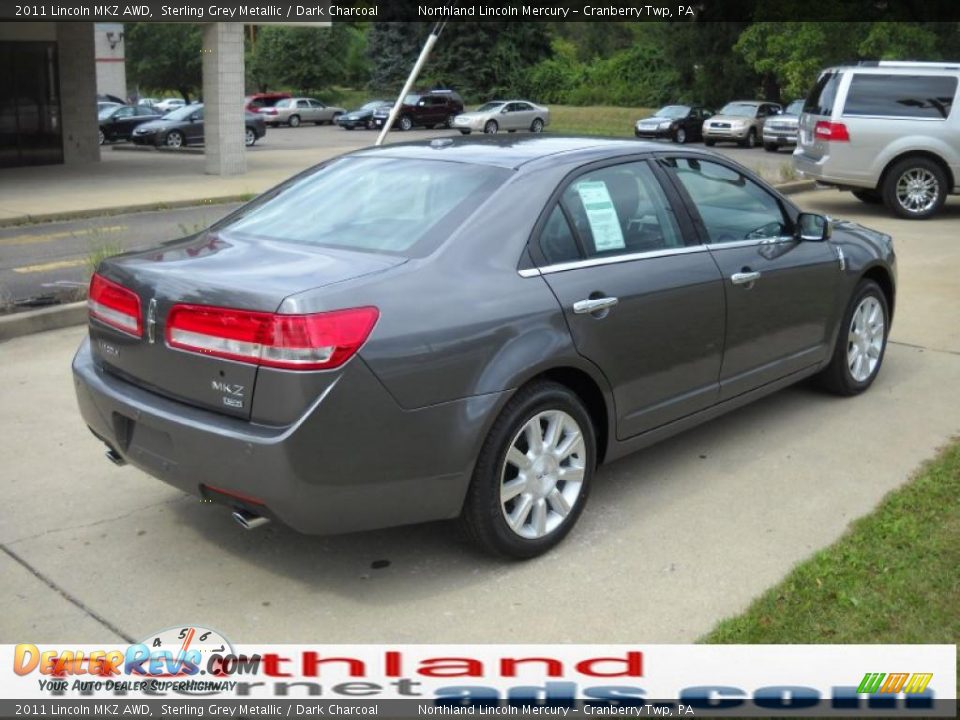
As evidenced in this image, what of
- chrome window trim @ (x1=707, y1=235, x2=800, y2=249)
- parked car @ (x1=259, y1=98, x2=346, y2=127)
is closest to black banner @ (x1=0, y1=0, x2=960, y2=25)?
parked car @ (x1=259, y1=98, x2=346, y2=127)

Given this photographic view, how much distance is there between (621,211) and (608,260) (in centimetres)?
32

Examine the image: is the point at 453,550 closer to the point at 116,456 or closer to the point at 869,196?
the point at 116,456

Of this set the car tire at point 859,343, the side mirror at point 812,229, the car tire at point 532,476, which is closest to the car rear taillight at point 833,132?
the car tire at point 859,343

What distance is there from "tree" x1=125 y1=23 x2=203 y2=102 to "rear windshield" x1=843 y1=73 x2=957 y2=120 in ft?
150

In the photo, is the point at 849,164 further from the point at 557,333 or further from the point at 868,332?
the point at 557,333

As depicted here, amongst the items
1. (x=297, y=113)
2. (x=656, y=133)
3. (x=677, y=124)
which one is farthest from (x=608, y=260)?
(x=297, y=113)

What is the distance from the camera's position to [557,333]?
14.9ft

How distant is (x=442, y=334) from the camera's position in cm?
415

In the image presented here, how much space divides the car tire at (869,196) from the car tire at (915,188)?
0.50 metres

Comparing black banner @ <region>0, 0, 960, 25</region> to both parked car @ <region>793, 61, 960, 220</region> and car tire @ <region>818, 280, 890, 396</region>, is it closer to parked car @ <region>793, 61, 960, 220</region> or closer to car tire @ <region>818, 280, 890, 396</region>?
parked car @ <region>793, 61, 960, 220</region>

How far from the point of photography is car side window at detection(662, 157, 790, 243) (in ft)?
18.2

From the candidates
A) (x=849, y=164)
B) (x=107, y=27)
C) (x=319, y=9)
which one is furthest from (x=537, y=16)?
(x=849, y=164)

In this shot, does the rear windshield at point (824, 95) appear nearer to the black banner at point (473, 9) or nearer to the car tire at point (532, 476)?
the black banner at point (473, 9)

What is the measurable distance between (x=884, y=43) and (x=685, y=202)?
32678mm
